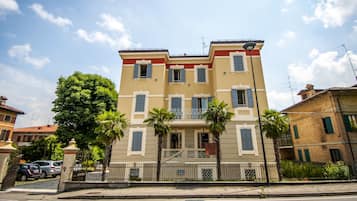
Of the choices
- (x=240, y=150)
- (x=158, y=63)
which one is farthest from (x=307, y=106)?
(x=158, y=63)

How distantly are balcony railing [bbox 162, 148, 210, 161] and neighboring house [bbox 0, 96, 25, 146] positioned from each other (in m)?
29.4

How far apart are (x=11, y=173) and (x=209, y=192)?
13350 mm

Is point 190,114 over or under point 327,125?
over

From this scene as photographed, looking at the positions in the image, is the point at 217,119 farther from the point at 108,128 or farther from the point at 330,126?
the point at 330,126

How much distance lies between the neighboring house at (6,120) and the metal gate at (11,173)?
73.1ft

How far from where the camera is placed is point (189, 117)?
16.7 m

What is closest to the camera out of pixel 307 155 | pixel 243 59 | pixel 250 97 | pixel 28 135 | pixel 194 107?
pixel 250 97

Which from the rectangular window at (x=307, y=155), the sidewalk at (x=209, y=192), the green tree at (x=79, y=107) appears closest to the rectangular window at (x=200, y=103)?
the sidewalk at (x=209, y=192)

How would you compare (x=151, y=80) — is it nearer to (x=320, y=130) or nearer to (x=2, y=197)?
(x=2, y=197)

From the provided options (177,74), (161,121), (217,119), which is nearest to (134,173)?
(161,121)

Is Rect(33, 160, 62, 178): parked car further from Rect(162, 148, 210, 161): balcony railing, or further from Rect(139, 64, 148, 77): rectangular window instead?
Rect(139, 64, 148, 77): rectangular window

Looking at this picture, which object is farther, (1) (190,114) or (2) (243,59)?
(2) (243,59)

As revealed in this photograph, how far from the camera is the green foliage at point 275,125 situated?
1277 centimetres

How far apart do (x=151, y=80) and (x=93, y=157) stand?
15.2 m
